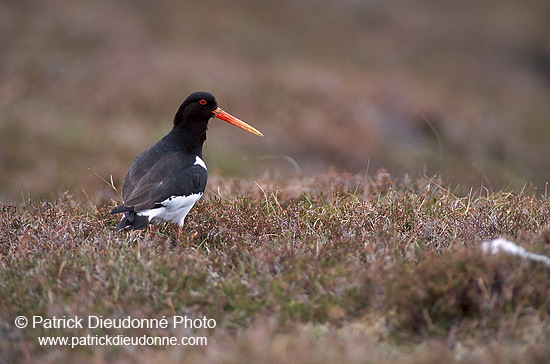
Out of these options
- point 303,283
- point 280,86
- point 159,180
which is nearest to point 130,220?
point 159,180

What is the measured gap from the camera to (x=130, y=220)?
6.21 m

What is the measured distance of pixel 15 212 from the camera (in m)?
6.72

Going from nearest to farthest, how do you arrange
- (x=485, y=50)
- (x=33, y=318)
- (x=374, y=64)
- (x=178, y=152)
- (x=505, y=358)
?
(x=505, y=358), (x=33, y=318), (x=178, y=152), (x=374, y=64), (x=485, y=50)

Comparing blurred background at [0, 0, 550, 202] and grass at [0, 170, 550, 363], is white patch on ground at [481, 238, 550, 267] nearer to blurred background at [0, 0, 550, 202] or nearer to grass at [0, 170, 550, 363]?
grass at [0, 170, 550, 363]

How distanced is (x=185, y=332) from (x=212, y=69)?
56.0 feet

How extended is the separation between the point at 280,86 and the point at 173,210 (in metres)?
14.0

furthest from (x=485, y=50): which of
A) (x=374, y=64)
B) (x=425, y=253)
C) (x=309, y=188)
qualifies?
(x=425, y=253)

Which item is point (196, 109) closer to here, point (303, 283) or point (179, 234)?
point (179, 234)

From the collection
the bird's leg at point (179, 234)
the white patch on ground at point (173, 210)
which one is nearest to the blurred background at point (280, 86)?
the white patch on ground at point (173, 210)

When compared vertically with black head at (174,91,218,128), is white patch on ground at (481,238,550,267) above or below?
below

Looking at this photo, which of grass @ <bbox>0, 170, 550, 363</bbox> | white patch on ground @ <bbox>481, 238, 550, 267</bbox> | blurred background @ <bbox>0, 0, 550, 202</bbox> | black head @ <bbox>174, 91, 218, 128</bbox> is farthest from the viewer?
blurred background @ <bbox>0, 0, 550, 202</bbox>

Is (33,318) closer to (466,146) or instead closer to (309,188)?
(309,188)

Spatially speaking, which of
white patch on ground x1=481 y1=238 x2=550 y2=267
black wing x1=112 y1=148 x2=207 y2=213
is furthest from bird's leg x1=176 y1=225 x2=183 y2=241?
white patch on ground x1=481 y1=238 x2=550 y2=267

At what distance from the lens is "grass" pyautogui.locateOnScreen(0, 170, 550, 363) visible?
423cm
